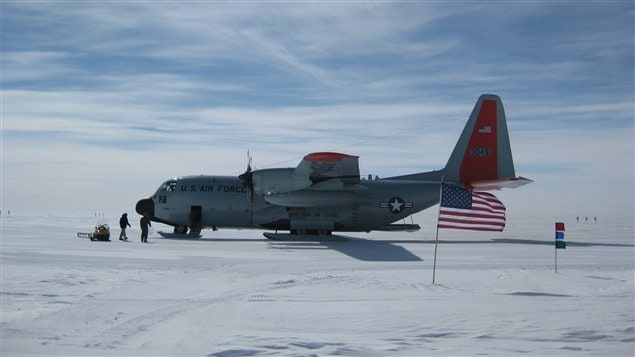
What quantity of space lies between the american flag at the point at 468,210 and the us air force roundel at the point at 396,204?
11.1 meters

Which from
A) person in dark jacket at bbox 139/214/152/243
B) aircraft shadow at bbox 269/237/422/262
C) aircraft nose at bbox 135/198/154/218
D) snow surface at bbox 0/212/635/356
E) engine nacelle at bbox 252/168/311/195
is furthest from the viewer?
aircraft nose at bbox 135/198/154/218

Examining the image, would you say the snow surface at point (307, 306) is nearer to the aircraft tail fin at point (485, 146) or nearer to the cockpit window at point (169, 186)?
the cockpit window at point (169, 186)

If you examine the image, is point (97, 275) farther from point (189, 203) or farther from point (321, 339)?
point (189, 203)

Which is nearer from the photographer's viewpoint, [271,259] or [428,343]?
[428,343]

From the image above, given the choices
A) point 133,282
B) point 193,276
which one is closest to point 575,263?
point 193,276

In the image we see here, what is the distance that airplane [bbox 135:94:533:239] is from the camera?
25812 mm

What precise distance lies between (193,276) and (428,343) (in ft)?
22.9

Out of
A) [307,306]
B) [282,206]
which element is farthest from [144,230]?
[307,306]

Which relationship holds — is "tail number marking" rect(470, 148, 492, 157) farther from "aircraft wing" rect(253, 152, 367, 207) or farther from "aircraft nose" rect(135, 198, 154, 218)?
"aircraft nose" rect(135, 198, 154, 218)

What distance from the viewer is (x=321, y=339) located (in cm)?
711

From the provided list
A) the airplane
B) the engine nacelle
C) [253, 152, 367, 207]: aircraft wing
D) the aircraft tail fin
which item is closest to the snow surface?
[253, 152, 367, 207]: aircraft wing

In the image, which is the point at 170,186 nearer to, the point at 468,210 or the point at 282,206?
the point at 282,206

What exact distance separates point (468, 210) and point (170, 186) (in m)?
17.1

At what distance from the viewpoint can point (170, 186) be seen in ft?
90.1
